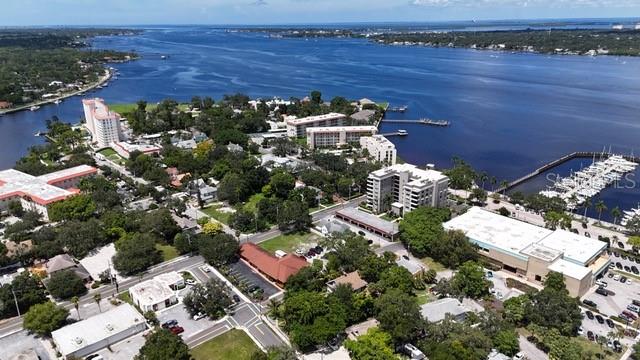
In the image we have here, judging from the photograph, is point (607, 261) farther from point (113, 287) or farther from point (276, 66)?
point (276, 66)

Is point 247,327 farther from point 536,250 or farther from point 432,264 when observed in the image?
point 536,250

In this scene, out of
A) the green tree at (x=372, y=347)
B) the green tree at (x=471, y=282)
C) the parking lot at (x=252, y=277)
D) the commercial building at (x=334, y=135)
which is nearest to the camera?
the green tree at (x=372, y=347)

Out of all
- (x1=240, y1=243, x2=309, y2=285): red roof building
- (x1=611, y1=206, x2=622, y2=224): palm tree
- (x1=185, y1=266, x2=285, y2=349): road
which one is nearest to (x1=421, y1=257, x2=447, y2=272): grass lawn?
(x1=240, y1=243, x2=309, y2=285): red roof building

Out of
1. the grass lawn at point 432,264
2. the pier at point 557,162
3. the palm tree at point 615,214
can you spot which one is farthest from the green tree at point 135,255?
the palm tree at point 615,214

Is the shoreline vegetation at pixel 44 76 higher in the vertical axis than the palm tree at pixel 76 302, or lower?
higher

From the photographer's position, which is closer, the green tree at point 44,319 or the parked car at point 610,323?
the green tree at point 44,319

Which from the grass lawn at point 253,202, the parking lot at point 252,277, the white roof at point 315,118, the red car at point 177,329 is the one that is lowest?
the grass lawn at point 253,202

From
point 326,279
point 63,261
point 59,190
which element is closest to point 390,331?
point 326,279

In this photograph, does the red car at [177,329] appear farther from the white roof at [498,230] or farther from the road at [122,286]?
the white roof at [498,230]

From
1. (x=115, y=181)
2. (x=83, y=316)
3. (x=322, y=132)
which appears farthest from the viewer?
(x=322, y=132)
